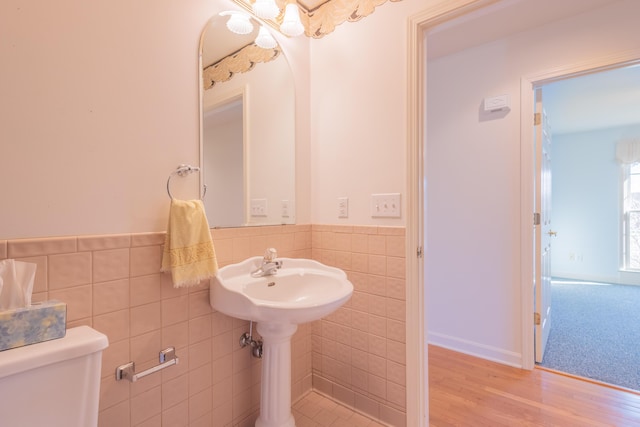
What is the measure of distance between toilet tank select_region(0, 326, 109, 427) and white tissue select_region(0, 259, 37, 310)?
0.12 m

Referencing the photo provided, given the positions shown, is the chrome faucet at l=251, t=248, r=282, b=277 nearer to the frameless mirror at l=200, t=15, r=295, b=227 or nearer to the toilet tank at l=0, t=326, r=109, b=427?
the frameless mirror at l=200, t=15, r=295, b=227

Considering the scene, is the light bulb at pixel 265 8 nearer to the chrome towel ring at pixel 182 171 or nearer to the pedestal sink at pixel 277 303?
the chrome towel ring at pixel 182 171

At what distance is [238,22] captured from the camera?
4.59ft

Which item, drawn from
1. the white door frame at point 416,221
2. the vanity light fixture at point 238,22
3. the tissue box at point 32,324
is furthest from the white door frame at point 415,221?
the tissue box at point 32,324

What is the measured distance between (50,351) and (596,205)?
20.5 ft

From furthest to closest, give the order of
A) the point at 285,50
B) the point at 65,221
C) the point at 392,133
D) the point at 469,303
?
the point at 469,303
the point at 285,50
the point at 392,133
the point at 65,221

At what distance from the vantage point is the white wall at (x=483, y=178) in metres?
1.92

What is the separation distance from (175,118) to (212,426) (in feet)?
4.33

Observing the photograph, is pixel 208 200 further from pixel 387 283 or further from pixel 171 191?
pixel 387 283

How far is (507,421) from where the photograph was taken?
5.01 ft

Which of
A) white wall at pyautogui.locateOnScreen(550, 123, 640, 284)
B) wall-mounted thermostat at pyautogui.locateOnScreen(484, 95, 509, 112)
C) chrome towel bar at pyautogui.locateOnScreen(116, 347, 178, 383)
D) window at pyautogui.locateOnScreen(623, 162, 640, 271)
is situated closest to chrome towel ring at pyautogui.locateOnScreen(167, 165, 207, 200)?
chrome towel bar at pyautogui.locateOnScreen(116, 347, 178, 383)

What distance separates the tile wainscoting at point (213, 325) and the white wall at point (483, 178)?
113 centimetres

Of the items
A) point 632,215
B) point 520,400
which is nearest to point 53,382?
point 520,400

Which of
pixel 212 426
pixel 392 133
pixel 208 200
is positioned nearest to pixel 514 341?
pixel 392 133
